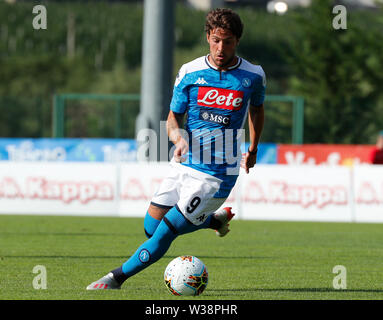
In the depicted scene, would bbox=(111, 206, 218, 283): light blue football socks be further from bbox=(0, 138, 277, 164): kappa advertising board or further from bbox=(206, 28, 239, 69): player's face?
bbox=(0, 138, 277, 164): kappa advertising board

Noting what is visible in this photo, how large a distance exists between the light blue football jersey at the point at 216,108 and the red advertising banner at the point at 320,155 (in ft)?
63.1

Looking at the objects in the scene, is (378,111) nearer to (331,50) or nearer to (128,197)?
(331,50)

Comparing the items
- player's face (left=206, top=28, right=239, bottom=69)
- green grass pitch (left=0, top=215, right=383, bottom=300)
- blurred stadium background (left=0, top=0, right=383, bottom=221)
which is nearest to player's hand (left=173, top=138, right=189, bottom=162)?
player's face (left=206, top=28, right=239, bottom=69)

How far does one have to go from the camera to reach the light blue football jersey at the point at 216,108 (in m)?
7.79

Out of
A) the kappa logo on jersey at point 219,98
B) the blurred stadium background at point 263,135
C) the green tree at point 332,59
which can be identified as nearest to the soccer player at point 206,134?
the kappa logo on jersey at point 219,98

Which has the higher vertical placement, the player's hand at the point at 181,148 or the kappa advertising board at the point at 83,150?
the player's hand at the point at 181,148

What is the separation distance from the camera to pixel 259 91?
7922mm

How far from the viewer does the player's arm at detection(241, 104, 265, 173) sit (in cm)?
800

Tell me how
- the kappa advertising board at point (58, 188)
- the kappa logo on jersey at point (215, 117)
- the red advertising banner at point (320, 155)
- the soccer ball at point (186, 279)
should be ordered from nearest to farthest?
the soccer ball at point (186, 279), the kappa logo on jersey at point (215, 117), the kappa advertising board at point (58, 188), the red advertising banner at point (320, 155)

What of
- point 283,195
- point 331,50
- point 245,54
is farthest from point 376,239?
point 245,54

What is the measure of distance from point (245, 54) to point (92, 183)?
57090 millimetres

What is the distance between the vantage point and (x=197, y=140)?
26.0 feet

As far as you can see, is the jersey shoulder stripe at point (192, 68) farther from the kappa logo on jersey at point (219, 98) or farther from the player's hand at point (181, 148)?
the player's hand at point (181, 148)

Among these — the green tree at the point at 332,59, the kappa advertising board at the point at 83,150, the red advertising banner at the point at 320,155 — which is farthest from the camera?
the green tree at the point at 332,59
